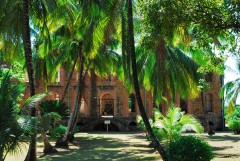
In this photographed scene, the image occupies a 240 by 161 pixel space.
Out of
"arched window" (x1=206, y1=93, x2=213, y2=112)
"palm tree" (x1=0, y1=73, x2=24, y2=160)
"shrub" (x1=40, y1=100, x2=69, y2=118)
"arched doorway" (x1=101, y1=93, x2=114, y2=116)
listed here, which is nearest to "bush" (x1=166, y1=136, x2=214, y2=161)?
"palm tree" (x1=0, y1=73, x2=24, y2=160)

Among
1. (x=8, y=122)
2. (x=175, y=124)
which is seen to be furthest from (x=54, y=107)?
(x=8, y=122)

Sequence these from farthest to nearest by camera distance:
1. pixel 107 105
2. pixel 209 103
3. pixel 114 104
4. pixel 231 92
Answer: pixel 107 105, pixel 209 103, pixel 114 104, pixel 231 92

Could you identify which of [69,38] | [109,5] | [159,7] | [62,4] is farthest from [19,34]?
[159,7]

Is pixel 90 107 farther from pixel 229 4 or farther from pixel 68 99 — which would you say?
pixel 229 4

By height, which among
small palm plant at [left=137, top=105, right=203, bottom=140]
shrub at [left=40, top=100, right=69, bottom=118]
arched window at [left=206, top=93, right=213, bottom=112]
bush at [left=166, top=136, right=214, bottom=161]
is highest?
arched window at [left=206, top=93, right=213, bottom=112]

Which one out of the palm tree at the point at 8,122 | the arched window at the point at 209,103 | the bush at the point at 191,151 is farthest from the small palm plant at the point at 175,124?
the arched window at the point at 209,103

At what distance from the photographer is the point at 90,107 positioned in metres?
32.7

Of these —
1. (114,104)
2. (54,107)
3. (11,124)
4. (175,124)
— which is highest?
(114,104)

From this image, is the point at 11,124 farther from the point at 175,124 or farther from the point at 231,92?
the point at 231,92

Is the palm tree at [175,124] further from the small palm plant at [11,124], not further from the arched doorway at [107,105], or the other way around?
the arched doorway at [107,105]

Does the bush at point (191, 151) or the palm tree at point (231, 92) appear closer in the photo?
the bush at point (191, 151)

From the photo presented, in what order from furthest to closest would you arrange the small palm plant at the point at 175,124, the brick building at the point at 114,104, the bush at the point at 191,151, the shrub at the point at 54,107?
the brick building at the point at 114,104 → the shrub at the point at 54,107 → the small palm plant at the point at 175,124 → the bush at the point at 191,151

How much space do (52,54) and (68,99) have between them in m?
9.92

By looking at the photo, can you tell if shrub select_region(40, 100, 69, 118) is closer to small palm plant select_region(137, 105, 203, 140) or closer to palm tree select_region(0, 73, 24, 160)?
small palm plant select_region(137, 105, 203, 140)
